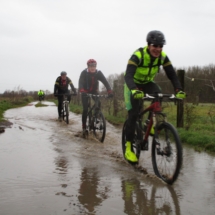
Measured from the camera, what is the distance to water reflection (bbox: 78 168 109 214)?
118 inches

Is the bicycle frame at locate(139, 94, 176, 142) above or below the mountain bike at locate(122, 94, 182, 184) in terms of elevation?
above

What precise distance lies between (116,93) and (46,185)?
1032 centimetres

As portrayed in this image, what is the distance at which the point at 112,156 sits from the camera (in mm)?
5512

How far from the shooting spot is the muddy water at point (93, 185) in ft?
9.63

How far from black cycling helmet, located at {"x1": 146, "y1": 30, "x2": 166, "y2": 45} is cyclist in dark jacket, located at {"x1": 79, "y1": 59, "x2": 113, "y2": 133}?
3.56 metres

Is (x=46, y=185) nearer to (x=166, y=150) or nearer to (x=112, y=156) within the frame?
(x=166, y=150)

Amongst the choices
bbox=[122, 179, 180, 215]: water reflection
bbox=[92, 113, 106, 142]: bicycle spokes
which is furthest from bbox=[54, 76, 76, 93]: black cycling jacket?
bbox=[122, 179, 180, 215]: water reflection

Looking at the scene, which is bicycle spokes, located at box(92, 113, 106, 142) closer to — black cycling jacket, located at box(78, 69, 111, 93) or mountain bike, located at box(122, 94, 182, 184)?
black cycling jacket, located at box(78, 69, 111, 93)

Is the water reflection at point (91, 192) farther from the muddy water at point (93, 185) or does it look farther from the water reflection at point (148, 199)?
the water reflection at point (148, 199)

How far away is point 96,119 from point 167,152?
12.8 ft

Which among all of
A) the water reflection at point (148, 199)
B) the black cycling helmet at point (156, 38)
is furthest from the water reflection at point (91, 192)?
the black cycling helmet at point (156, 38)

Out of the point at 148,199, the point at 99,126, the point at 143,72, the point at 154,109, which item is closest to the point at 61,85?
the point at 99,126

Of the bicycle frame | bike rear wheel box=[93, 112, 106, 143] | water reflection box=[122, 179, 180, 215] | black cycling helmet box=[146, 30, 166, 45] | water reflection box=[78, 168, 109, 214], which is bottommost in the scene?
water reflection box=[122, 179, 180, 215]

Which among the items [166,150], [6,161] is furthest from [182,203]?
[6,161]
